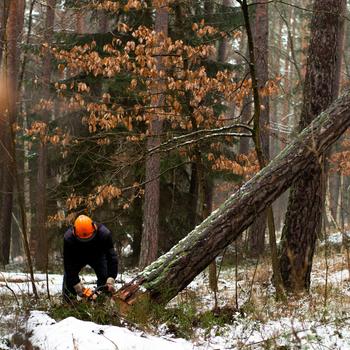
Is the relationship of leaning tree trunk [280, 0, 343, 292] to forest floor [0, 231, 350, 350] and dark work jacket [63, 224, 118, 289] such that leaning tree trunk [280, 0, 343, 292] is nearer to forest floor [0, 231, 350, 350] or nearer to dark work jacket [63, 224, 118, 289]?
forest floor [0, 231, 350, 350]

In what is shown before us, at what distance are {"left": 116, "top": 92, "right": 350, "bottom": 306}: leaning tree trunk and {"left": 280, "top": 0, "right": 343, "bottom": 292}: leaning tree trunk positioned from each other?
40.9 inches

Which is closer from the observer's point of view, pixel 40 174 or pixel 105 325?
pixel 105 325

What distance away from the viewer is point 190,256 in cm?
572

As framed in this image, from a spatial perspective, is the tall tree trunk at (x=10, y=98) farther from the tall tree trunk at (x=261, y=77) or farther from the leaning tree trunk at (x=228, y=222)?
the leaning tree trunk at (x=228, y=222)

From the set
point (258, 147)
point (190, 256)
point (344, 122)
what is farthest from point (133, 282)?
point (344, 122)

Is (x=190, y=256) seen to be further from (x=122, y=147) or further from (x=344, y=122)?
(x=122, y=147)

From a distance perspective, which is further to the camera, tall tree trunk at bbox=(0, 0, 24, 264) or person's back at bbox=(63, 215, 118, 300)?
tall tree trunk at bbox=(0, 0, 24, 264)

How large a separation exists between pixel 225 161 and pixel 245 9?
10.1 ft

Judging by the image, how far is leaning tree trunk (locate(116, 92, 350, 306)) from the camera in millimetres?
5621

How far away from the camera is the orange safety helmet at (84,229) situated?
6254 mm

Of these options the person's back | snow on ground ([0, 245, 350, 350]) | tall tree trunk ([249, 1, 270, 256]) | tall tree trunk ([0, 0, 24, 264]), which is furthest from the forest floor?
tall tree trunk ([0, 0, 24, 264])

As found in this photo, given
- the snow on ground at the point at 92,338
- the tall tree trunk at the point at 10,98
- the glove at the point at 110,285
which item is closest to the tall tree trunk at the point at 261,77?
the tall tree trunk at the point at 10,98

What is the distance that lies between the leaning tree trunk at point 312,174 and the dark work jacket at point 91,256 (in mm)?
2660

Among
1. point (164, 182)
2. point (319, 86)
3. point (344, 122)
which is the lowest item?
point (164, 182)
